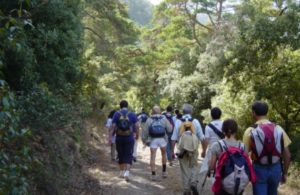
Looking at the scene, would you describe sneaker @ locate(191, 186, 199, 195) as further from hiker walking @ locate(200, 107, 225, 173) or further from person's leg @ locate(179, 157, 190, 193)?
hiker walking @ locate(200, 107, 225, 173)

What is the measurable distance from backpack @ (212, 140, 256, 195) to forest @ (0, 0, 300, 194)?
2.38 m

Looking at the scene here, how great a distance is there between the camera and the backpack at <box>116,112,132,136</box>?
394 inches

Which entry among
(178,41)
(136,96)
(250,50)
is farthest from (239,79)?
(136,96)

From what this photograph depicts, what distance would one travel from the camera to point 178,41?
104 feet

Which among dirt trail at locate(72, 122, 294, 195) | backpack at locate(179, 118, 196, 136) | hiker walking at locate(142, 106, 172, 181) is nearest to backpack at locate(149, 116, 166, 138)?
hiker walking at locate(142, 106, 172, 181)

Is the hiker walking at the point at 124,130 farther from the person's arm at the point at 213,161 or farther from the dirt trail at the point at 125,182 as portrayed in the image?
the person's arm at the point at 213,161

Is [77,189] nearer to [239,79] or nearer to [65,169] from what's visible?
[65,169]

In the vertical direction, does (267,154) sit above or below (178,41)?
below

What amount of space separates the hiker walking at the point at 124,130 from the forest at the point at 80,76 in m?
0.91

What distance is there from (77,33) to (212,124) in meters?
4.24

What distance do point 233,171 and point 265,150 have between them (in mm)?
624

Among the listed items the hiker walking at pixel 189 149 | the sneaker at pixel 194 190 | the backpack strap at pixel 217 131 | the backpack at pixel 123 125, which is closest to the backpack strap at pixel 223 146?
the backpack strap at pixel 217 131

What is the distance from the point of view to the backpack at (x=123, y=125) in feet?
32.9

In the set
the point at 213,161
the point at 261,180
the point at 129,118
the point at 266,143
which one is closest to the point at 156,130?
the point at 129,118
